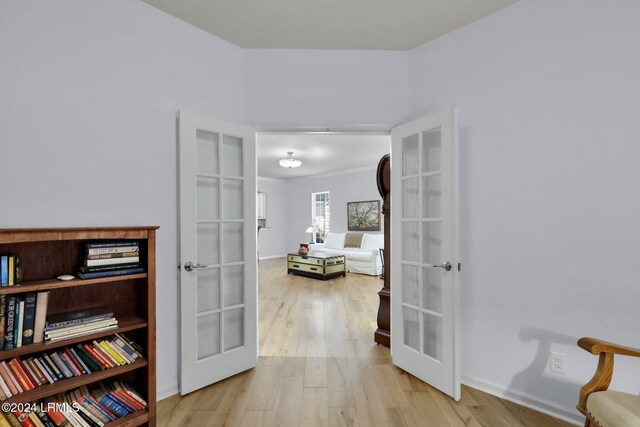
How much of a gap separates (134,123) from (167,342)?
1533mm

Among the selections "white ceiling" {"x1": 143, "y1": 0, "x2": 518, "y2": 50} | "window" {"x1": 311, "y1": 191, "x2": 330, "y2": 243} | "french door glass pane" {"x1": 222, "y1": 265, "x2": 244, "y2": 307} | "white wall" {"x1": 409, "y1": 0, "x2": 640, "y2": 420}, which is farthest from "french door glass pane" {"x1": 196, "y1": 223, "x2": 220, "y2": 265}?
"window" {"x1": 311, "y1": 191, "x2": 330, "y2": 243}

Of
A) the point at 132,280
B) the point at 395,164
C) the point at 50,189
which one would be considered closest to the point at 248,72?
the point at 395,164

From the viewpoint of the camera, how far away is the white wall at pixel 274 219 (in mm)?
9289

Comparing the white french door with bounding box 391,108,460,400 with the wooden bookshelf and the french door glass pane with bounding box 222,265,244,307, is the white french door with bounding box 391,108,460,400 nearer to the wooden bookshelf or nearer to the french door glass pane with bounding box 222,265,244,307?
the french door glass pane with bounding box 222,265,244,307

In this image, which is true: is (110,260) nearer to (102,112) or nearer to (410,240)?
(102,112)

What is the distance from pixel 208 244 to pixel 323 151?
4.12 m

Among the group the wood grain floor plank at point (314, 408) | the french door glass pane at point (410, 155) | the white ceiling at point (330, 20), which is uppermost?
the white ceiling at point (330, 20)

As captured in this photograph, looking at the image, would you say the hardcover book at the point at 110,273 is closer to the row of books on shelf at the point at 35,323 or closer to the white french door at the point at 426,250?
the row of books on shelf at the point at 35,323

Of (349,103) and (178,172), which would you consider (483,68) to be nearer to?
(349,103)

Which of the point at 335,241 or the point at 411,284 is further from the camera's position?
the point at 335,241

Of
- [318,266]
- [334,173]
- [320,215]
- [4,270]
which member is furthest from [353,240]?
[4,270]

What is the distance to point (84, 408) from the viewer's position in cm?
154

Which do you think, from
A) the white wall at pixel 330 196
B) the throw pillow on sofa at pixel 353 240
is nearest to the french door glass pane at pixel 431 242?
the throw pillow on sofa at pixel 353 240

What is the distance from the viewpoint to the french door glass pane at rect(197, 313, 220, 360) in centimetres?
226
